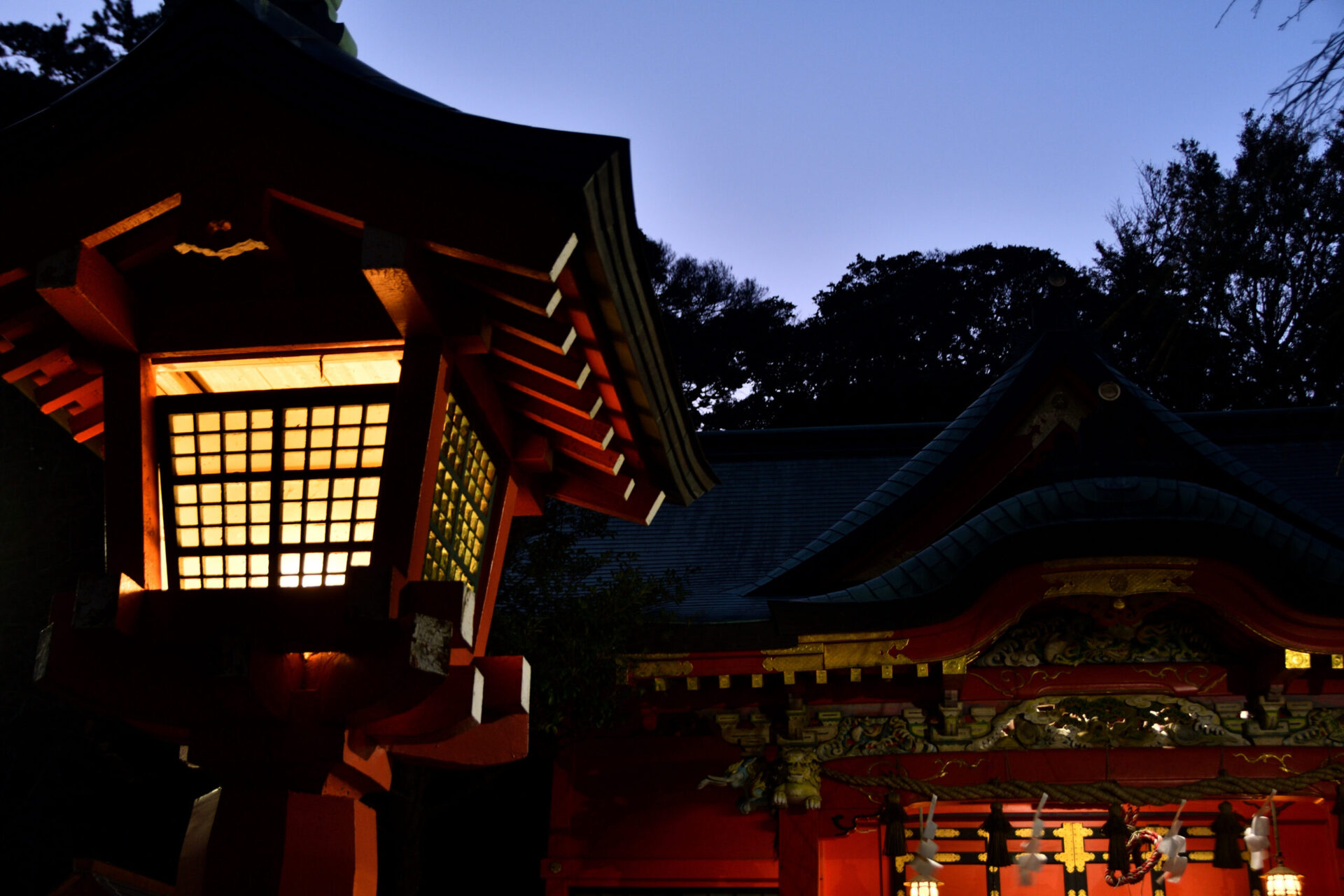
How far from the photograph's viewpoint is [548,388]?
4.46 m

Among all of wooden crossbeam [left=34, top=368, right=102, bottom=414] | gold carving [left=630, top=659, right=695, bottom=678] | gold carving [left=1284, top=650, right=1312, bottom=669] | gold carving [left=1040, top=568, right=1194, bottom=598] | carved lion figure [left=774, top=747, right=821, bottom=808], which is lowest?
carved lion figure [left=774, top=747, right=821, bottom=808]

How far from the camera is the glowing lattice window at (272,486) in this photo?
384 centimetres

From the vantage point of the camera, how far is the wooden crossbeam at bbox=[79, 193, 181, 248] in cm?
368

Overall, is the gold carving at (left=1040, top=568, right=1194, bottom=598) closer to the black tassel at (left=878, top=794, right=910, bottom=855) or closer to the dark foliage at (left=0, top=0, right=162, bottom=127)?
the black tassel at (left=878, top=794, right=910, bottom=855)

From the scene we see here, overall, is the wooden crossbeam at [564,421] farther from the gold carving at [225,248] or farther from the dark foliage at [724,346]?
the dark foliage at [724,346]

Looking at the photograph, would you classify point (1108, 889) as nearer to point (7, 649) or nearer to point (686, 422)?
point (686, 422)

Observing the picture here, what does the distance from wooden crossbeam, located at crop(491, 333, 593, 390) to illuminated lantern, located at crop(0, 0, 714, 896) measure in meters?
0.02

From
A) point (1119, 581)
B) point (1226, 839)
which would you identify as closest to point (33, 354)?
point (1119, 581)

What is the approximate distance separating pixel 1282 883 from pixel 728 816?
3.47m

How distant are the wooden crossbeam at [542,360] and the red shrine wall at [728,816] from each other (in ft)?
13.3

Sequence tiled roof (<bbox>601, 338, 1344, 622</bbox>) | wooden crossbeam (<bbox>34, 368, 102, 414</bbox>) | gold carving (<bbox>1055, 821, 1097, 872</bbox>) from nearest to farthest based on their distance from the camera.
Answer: wooden crossbeam (<bbox>34, 368, 102, 414</bbox>), tiled roof (<bbox>601, 338, 1344, 622</bbox>), gold carving (<bbox>1055, 821, 1097, 872</bbox>)

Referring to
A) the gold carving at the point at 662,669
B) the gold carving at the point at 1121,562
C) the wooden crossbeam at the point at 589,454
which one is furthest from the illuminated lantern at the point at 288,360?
the gold carving at the point at 1121,562

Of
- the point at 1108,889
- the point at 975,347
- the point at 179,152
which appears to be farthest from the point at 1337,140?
the point at 975,347

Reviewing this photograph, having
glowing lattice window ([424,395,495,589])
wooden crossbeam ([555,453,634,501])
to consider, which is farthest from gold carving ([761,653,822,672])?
glowing lattice window ([424,395,495,589])
